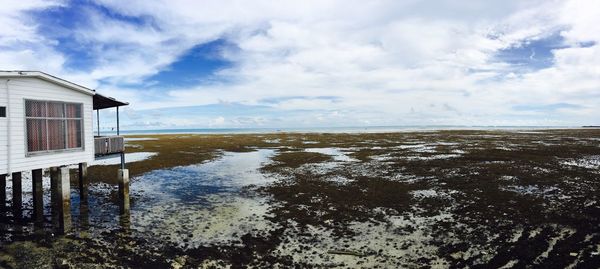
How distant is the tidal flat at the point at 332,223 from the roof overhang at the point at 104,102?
595 centimetres

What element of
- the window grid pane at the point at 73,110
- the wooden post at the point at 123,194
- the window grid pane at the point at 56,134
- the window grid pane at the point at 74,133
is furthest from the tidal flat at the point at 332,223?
the window grid pane at the point at 73,110

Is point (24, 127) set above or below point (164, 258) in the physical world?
above

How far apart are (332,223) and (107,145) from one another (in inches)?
587

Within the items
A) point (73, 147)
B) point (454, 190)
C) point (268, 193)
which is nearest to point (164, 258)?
point (73, 147)

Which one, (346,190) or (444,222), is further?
(346,190)

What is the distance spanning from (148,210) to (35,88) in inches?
322

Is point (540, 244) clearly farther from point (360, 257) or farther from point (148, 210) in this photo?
point (148, 210)

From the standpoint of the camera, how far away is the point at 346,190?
24.8 meters

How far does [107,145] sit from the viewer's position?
22.2m

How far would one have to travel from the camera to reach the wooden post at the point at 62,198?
16.0m

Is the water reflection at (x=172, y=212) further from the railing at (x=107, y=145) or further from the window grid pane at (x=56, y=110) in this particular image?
the window grid pane at (x=56, y=110)

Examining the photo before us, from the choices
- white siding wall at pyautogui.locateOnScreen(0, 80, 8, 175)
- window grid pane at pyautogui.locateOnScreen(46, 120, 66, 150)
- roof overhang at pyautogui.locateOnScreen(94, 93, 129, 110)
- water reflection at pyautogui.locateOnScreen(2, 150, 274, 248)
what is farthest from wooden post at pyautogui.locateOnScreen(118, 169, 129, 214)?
white siding wall at pyautogui.locateOnScreen(0, 80, 8, 175)

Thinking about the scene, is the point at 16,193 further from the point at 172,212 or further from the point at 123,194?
the point at 172,212

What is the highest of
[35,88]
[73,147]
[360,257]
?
[35,88]
